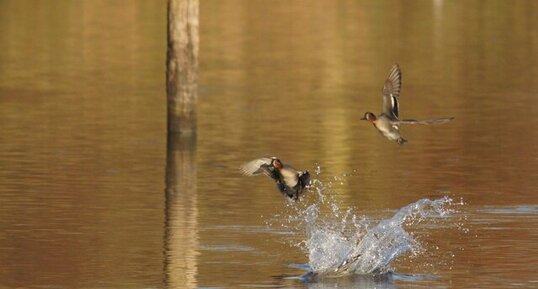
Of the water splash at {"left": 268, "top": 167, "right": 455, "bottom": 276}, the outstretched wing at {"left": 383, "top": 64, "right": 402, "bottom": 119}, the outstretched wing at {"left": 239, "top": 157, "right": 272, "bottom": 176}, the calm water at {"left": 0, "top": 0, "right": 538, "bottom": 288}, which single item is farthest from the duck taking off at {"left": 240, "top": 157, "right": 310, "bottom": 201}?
the outstretched wing at {"left": 383, "top": 64, "right": 402, "bottom": 119}

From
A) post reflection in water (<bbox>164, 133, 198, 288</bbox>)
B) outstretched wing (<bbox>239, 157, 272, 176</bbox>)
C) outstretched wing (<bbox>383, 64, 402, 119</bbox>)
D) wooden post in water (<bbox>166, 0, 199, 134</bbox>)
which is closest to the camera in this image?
post reflection in water (<bbox>164, 133, 198, 288</bbox>)

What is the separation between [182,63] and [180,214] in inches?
247

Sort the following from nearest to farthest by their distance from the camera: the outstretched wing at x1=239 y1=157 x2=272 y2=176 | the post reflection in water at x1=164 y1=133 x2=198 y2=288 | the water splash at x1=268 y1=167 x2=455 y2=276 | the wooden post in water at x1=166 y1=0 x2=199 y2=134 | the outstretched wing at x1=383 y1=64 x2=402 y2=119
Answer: the post reflection in water at x1=164 y1=133 x2=198 y2=288
the water splash at x1=268 y1=167 x2=455 y2=276
the outstretched wing at x1=239 y1=157 x2=272 y2=176
the outstretched wing at x1=383 y1=64 x2=402 y2=119
the wooden post in water at x1=166 y1=0 x2=199 y2=134

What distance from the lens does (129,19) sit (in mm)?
56469

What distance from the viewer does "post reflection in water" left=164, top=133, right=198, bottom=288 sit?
16078 mm

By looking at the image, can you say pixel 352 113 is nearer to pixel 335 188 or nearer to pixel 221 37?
pixel 335 188

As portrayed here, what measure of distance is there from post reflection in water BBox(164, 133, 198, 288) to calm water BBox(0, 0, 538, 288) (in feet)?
0.15

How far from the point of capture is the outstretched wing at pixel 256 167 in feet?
53.5

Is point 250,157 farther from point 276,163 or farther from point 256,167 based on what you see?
point 276,163

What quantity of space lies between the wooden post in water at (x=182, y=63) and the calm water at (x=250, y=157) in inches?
17.8

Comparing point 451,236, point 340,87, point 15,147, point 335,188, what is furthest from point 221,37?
point 451,236

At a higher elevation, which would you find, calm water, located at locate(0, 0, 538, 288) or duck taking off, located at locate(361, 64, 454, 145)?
duck taking off, located at locate(361, 64, 454, 145)

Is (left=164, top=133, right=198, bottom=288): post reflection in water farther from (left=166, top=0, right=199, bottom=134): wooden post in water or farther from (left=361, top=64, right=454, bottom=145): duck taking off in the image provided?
(left=361, top=64, right=454, bottom=145): duck taking off

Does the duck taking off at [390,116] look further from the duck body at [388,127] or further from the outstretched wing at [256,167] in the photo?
the outstretched wing at [256,167]
